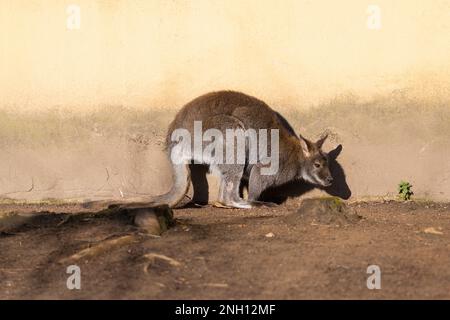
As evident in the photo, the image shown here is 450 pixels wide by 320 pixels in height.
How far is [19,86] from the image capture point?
26.2 ft

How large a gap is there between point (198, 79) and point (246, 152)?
0.88 metres

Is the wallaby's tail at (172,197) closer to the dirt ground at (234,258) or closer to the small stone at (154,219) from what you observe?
the dirt ground at (234,258)

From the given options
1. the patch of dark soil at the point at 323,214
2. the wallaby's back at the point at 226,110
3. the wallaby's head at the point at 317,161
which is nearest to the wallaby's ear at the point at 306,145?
the wallaby's head at the point at 317,161

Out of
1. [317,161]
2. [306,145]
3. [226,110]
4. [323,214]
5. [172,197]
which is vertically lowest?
[172,197]

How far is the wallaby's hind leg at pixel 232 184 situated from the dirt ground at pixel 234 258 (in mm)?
906

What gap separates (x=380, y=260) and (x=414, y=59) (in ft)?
10.0

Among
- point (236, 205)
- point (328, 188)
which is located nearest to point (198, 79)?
point (236, 205)

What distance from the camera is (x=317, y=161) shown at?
8.08 metres

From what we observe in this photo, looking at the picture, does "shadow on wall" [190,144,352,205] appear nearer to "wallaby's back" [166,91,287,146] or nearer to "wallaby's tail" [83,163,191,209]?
"wallaby's tail" [83,163,191,209]

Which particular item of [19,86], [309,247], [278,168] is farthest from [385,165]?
[19,86]

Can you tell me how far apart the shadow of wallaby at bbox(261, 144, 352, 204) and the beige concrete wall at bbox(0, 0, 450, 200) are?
0.75ft

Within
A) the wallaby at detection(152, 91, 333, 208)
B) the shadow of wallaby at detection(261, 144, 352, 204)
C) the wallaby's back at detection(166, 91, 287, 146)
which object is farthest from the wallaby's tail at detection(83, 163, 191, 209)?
the shadow of wallaby at detection(261, 144, 352, 204)

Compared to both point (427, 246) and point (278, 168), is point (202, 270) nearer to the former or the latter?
point (427, 246)

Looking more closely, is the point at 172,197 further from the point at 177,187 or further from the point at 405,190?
the point at 405,190
